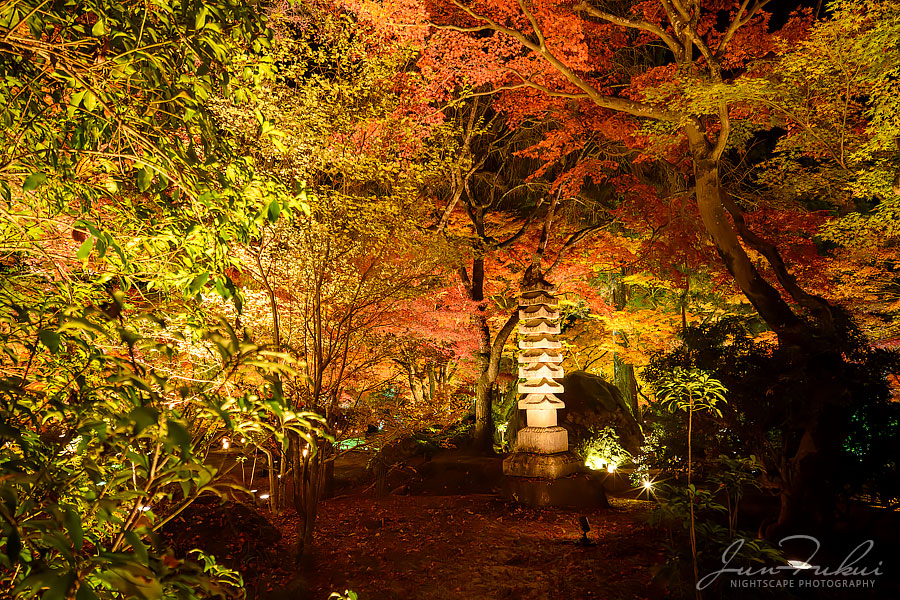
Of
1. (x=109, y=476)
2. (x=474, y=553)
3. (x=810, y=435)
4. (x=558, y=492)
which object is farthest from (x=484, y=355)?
(x=109, y=476)

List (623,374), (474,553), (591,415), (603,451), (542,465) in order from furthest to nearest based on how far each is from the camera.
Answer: (623,374) → (591,415) → (603,451) → (542,465) → (474,553)

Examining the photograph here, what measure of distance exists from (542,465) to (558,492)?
56 cm

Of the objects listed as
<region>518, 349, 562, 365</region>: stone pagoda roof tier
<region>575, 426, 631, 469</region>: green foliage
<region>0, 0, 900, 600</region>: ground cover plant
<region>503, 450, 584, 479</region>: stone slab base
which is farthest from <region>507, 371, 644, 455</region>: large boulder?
<region>518, 349, 562, 365</region>: stone pagoda roof tier

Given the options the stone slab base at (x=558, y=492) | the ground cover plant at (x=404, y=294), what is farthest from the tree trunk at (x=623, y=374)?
the stone slab base at (x=558, y=492)

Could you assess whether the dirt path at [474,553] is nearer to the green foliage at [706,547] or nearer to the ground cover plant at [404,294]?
the ground cover plant at [404,294]

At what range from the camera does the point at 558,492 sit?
9.09 m

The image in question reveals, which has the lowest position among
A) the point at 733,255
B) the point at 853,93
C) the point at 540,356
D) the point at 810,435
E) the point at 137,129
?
the point at 810,435

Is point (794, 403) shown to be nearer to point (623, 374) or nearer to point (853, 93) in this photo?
point (853, 93)

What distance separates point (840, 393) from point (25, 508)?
730cm

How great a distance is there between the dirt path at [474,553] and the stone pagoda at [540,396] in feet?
2.74

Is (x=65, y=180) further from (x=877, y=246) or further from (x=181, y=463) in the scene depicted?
(x=877, y=246)

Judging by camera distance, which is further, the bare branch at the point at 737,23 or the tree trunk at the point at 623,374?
the tree trunk at the point at 623,374

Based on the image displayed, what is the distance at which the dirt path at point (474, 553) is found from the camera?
5566mm

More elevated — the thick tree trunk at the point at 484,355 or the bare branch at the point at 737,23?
the bare branch at the point at 737,23
